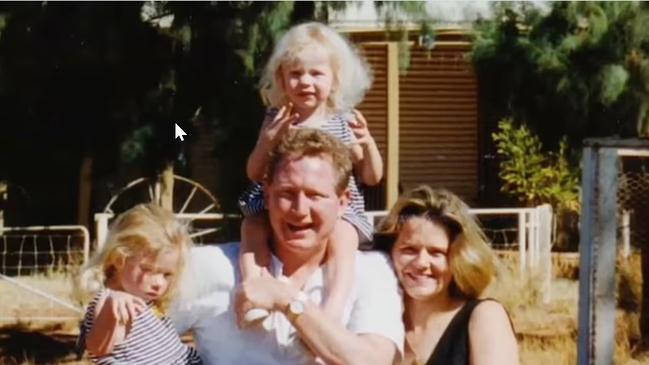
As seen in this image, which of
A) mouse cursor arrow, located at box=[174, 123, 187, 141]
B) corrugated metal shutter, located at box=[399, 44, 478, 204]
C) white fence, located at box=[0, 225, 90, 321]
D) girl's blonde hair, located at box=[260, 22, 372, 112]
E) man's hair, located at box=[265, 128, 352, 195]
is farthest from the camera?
corrugated metal shutter, located at box=[399, 44, 478, 204]

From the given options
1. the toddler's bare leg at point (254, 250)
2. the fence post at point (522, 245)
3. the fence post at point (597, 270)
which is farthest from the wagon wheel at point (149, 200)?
the toddler's bare leg at point (254, 250)

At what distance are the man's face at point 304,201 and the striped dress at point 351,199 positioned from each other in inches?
4.4

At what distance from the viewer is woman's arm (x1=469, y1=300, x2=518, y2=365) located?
9.09 ft

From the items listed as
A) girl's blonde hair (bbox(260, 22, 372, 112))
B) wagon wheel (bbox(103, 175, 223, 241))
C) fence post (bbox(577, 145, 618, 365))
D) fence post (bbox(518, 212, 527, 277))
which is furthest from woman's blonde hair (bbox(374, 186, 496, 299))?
fence post (bbox(518, 212, 527, 277))

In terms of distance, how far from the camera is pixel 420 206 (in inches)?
112

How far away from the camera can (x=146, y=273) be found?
2.69 m

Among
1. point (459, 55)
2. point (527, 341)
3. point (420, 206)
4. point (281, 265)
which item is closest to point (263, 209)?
point (281, 265)

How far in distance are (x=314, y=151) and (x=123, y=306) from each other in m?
0.52

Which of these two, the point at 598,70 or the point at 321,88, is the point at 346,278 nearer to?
the point at 321,88

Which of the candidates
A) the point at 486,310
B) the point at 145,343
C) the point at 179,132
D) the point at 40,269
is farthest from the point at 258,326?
the point at 40,269

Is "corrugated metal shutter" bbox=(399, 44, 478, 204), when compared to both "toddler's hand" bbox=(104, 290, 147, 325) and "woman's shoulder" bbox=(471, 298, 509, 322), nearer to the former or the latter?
"woman's shoulder" bbox=(471, 298, 509, 322)

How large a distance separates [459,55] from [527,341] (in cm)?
389

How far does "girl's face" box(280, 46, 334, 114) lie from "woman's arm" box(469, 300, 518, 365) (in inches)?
25.6

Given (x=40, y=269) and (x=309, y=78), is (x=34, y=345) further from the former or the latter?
(x=309, y=78)
